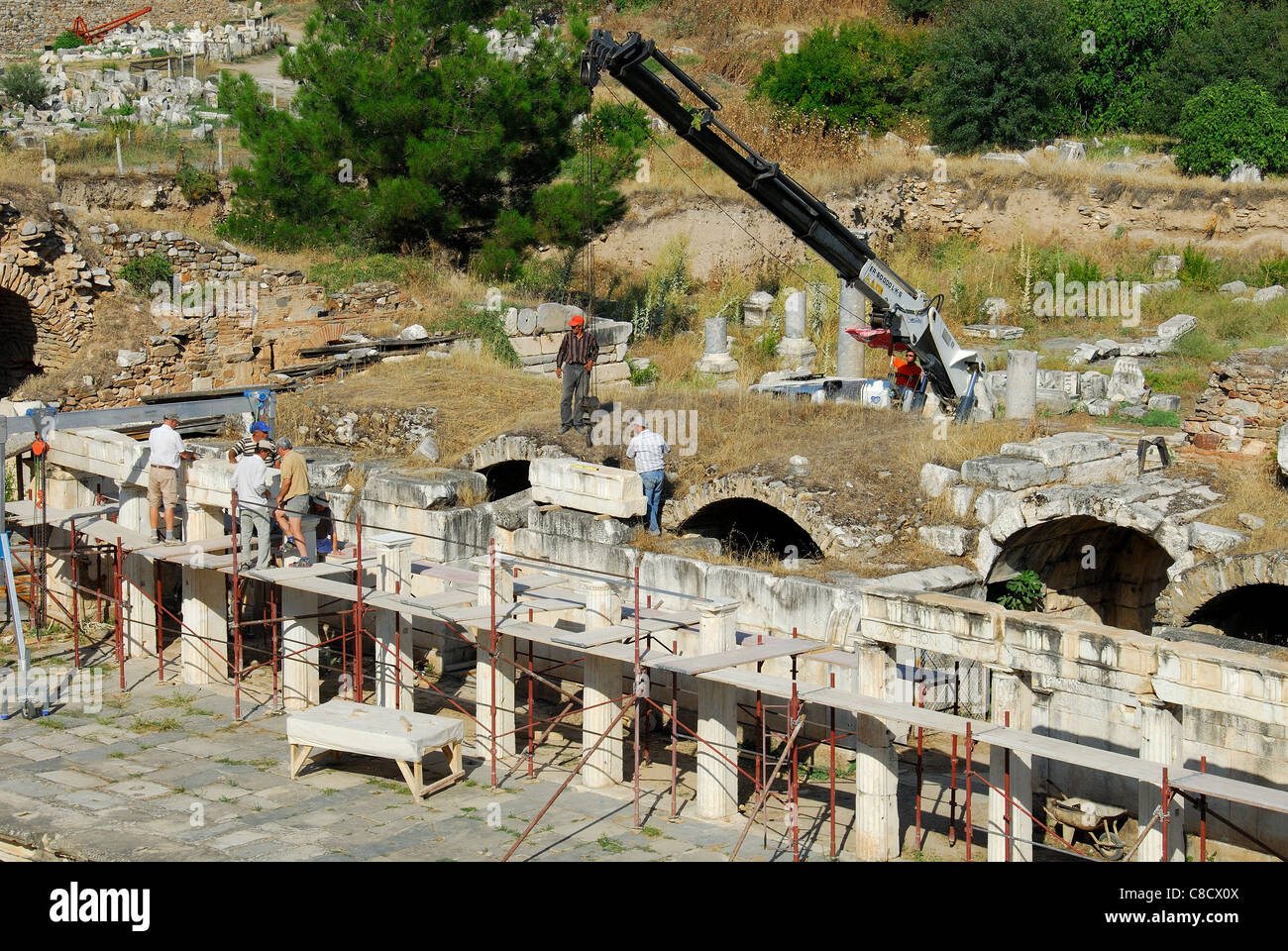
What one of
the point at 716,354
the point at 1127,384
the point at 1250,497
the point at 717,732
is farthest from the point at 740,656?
the point at 716,354

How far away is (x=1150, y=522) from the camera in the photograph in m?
12.6

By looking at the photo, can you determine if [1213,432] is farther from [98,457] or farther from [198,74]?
[198,74]

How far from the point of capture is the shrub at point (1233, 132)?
28078 millimetres

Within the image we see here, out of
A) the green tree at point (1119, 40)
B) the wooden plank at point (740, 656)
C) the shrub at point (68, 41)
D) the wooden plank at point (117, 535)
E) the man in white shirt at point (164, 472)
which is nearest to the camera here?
the wooden plank at point (740, 656)

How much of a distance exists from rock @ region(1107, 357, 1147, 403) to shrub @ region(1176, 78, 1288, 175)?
1115 centimetres

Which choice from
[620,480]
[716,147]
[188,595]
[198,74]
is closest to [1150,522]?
[620,480]

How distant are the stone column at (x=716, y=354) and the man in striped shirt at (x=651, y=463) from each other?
718 cm

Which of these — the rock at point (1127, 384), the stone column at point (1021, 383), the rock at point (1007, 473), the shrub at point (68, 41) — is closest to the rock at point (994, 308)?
the rock at point (1127, 384)

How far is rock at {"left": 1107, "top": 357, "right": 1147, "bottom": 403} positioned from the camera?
59.7 ft

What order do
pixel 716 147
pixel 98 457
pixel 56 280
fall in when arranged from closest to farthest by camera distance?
1. pixel 98 457
2. pixel 716 147
3. pixel 56 280

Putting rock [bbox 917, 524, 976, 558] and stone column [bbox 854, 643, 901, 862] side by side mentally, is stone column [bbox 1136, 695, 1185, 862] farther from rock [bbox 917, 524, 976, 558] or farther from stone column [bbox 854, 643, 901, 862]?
rock [bbox 917, 524, 976, 558]

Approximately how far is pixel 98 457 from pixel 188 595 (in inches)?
87.3

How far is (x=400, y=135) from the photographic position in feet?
77.7

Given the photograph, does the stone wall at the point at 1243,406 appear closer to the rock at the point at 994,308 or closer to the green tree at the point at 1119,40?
the rock at the point at 994,308
